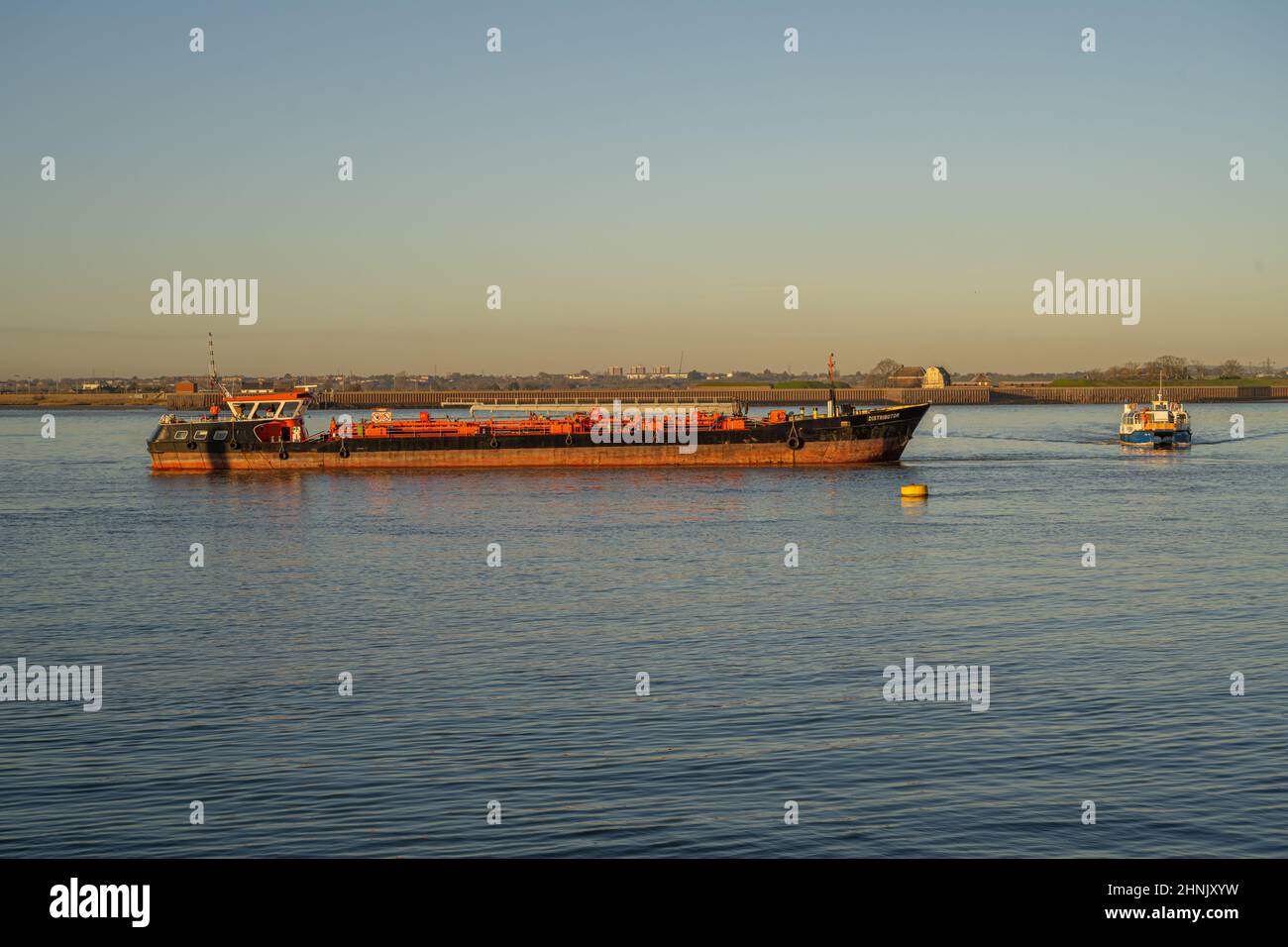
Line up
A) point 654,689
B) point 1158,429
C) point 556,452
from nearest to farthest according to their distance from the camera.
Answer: point 654,689
point 556,452
point 1158,429

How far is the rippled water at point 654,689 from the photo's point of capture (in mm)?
18141

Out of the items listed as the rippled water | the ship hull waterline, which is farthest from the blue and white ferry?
the rippled water

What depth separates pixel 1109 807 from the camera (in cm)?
1859

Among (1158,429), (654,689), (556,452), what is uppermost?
(1158,429)

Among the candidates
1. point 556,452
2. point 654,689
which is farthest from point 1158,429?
point 654,689

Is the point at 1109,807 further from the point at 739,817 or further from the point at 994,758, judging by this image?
the point at 739,817

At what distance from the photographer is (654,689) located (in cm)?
2652

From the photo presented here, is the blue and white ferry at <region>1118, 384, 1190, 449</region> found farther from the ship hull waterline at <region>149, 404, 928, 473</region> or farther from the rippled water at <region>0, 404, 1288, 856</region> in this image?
the rippled water at <region>0, 404, 1288, 856</region>

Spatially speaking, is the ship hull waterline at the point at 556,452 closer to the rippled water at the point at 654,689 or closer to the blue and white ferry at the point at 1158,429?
the blue and white ferry at the point at 1158,429

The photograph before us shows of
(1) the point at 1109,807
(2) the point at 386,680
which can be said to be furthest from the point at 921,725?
(2) the point at 386,680

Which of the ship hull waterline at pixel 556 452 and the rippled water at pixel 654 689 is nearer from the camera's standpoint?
the rippled water at pixel 654 689

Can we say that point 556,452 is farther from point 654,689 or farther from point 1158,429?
point 654,689

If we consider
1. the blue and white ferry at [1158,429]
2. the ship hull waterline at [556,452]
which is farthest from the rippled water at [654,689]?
the blue and white ferry at [1158,429]
